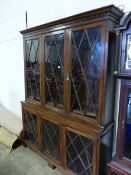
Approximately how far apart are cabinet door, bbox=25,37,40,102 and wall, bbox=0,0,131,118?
0.49m

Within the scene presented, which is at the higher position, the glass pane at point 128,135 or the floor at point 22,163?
the glass pane at point 128,135

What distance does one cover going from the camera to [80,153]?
6.17 ft

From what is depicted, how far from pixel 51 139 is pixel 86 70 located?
1.12 m

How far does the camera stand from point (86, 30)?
162 centimetres

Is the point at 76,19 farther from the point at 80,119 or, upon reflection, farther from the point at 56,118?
the point at 56,118

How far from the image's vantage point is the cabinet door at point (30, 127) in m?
2.50

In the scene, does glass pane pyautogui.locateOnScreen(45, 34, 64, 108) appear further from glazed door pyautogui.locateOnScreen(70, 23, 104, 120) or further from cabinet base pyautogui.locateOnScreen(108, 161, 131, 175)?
cabinet base pyautogui.locateOnScreen(108, 161, 131, 175)

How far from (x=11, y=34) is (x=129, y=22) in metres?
2.56

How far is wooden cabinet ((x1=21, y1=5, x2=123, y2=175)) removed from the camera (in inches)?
62.2

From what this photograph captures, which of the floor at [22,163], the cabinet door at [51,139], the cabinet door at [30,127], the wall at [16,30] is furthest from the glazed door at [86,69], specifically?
the floor at [22,163]

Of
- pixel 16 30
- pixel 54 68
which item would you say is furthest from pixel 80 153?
pixel 16 30

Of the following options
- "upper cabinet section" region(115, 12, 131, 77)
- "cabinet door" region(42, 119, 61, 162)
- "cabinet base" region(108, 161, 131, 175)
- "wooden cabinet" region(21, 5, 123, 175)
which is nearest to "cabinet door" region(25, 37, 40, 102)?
"wooden cabinet" region(21, 5, 123, 175)

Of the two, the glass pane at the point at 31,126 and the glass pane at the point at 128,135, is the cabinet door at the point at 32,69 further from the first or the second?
the glass pane at the point at 128,135

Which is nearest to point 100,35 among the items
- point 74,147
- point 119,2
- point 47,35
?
point 119,2
